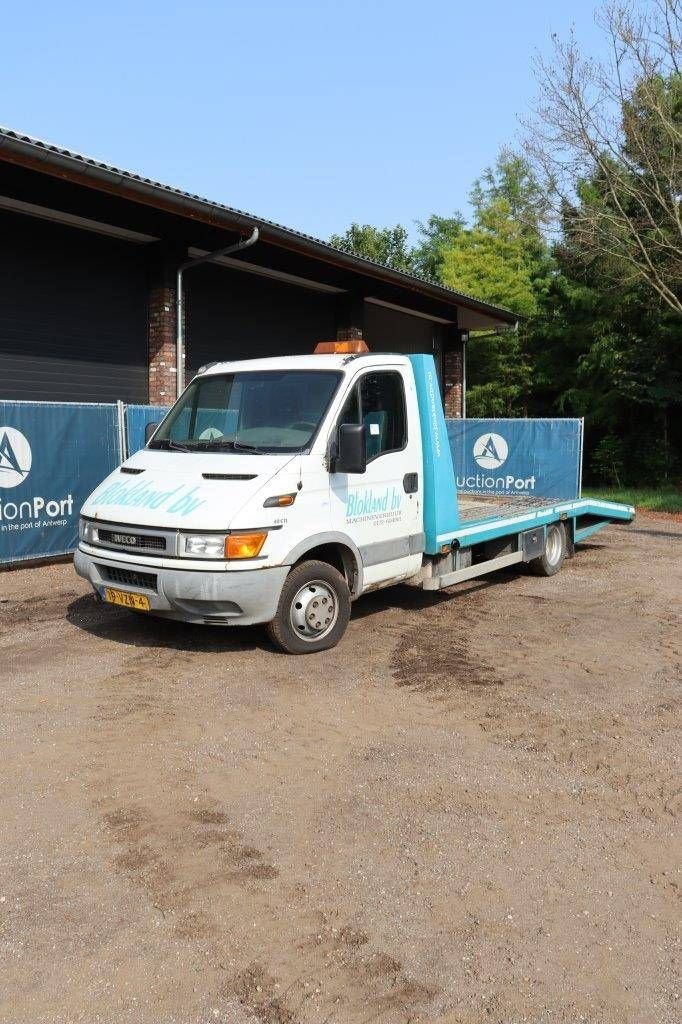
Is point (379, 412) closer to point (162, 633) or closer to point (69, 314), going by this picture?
point (162, 633)

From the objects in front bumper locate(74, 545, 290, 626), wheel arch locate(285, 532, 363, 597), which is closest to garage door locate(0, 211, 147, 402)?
front bumper locate(74, 545, 290, 626)

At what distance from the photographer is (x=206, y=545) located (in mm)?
5820

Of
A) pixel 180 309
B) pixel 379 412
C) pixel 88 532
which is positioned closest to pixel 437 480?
pixel 379 412

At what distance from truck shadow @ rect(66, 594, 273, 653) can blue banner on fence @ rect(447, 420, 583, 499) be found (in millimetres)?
6851

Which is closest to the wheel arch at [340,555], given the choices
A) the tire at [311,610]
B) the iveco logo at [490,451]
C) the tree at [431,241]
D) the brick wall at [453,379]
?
the tire at [311,610]

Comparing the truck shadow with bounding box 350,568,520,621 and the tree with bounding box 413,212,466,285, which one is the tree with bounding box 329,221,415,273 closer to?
the tree with bounding box 413,212,466,285

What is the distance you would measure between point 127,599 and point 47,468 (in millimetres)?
4513

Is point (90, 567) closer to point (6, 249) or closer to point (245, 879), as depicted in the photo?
point (245, 879)

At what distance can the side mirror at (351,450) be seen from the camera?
20.4ft

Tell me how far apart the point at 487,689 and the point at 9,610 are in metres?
4.80

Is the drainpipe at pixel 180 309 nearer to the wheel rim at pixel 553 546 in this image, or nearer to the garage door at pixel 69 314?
the garage door at pixel 69 314

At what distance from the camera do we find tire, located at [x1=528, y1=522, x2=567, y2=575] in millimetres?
9727

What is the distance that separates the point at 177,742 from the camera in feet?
15.7

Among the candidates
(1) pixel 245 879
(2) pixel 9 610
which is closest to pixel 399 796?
(1) pixel 245 879
